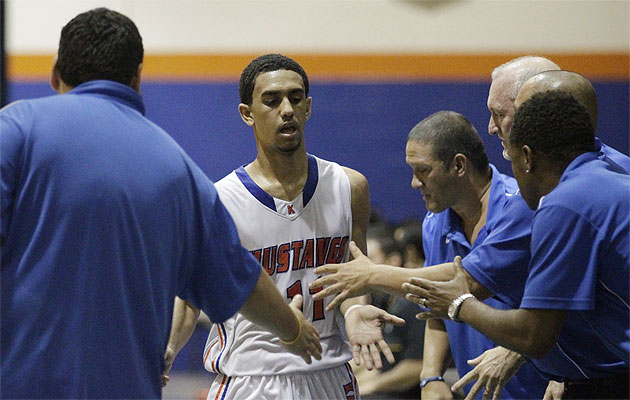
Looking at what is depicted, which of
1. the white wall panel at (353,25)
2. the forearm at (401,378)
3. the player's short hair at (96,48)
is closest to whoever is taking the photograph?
the player's short hair at (96,48)

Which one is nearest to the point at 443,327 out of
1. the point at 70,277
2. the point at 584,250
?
the point at 584,250

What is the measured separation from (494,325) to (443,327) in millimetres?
1481

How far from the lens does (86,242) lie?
230 cm

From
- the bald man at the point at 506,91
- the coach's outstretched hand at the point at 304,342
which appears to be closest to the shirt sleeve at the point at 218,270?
the coach's outstretched hand at the point at 304,342

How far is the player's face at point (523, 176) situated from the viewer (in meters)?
2.88

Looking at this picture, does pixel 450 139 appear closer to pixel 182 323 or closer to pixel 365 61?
pixel 182 323

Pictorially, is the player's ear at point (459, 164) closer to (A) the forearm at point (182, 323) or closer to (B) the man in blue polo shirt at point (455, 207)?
(B) the man in blue polo shirt at point (455, 207)

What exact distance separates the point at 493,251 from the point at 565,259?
52cm

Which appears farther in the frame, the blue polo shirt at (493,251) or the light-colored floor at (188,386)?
the light-colored floor at (188,386)

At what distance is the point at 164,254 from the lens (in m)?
2.45

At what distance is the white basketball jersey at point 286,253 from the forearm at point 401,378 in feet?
4.89

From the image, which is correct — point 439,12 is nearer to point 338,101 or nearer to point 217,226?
point 338,101

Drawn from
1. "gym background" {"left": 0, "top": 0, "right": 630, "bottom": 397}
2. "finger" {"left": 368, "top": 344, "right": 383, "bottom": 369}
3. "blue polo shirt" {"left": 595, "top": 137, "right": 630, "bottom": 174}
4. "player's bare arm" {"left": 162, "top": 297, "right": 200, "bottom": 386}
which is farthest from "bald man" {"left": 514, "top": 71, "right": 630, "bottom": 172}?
"gym background" {"left": 0, "top": 0, "right": 630, "bottom": 397}

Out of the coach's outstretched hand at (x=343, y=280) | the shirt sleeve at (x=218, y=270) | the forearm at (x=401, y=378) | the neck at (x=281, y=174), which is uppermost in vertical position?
the shirt sleeve at (x=218, y=270)
